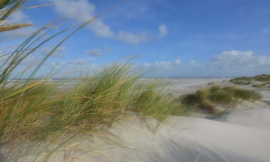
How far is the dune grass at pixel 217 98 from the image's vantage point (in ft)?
18.2

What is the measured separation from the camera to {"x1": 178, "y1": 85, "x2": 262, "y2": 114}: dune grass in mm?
5534

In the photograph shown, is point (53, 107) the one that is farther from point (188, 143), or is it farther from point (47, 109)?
point (188, 143)

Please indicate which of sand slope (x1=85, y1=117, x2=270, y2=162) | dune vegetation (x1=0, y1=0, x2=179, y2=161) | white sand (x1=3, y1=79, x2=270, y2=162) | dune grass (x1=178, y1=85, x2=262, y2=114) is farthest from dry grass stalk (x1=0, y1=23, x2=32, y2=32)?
dune grass (x1=178, y1=85, x2=262, y2=114)

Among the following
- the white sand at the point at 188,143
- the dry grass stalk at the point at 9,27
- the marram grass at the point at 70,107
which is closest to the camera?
the dry grass stalk at the point at 9,27

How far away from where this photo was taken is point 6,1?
2.90 feet

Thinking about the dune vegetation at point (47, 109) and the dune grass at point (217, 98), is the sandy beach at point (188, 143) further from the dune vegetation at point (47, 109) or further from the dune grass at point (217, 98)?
the dune grass at point (217, 98)

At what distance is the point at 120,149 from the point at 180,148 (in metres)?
0.61

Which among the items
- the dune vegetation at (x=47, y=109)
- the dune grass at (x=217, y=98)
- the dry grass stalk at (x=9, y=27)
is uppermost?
the dry grass stalk at (x=9, y=27)

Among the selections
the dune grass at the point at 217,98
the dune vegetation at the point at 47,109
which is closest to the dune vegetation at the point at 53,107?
the dune vegetation at the point at 47,109

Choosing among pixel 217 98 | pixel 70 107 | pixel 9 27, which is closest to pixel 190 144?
pixel 70 107

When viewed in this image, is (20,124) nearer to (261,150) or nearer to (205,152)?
(205,152)

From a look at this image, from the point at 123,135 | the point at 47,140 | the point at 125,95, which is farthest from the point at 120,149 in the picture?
the point at 125,95

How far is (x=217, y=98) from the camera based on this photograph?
19.2 ft

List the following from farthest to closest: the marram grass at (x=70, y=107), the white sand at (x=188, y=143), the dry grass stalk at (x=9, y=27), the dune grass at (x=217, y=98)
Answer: the dune grass at (x=217, y=98)
the white sand at (x=188, y=143)
the marram grass at (x=70, y=107)
the dry grass stalk at (x=9, y=27)
